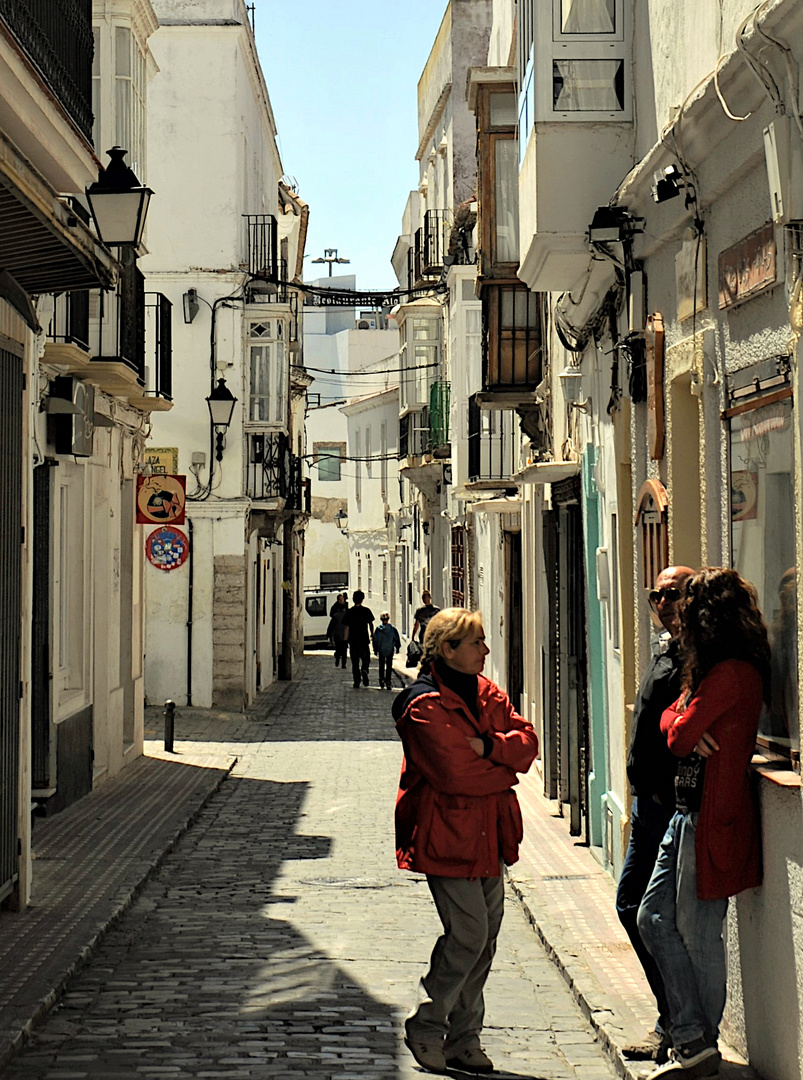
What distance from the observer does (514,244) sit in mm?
15375

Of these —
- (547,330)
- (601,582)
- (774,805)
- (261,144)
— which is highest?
(261,144)

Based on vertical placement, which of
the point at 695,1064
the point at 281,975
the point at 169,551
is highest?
the point at 169,551

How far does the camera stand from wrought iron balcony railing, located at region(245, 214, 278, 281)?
26734mm

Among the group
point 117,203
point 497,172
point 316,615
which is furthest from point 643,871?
point 316,615

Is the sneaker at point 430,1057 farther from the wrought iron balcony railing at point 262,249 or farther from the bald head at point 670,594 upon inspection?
the wrought iron balcony railing at point 262,249

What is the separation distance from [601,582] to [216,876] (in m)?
3.45

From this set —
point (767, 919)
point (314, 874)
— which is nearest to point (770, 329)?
point (767, 919)

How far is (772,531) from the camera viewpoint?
229 inches

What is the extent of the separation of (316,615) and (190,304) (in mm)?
23468

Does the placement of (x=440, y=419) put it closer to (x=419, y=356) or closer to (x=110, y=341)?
(x=419, y=356)

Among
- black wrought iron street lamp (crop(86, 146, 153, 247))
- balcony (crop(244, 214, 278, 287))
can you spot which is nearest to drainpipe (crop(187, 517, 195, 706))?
balcony (crop(244, 214, 278, 287))

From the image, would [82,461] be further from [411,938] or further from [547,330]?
[411,938]

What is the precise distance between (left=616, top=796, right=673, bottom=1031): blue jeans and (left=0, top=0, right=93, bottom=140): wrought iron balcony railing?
5.36 metres

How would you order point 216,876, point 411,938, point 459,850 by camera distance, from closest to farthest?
point 459,850
point 411,938
point 216,876
